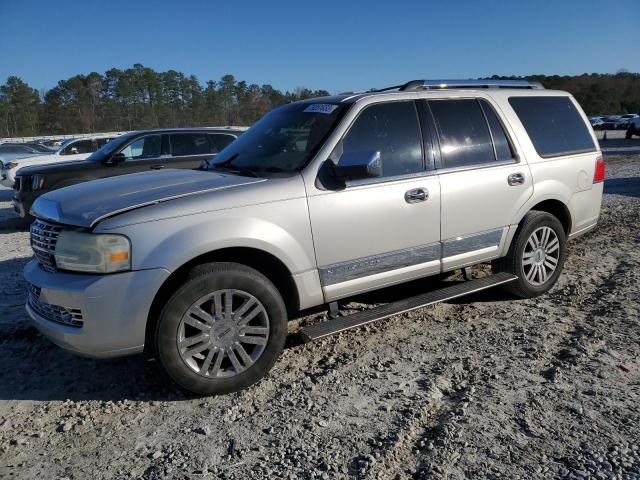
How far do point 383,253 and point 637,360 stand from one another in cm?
190

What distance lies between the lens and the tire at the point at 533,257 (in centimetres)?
476

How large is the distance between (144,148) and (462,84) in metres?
6.69

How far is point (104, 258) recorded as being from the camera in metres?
3.04

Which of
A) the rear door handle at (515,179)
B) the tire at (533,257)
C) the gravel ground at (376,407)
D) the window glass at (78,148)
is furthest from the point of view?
the window glass at (78,148)

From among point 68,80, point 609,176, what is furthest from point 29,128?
point 609,176

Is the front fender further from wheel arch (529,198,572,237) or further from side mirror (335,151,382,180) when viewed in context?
wheel arch (529,198,572,237)

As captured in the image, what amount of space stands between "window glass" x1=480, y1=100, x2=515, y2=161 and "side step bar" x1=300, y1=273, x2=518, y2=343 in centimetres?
108

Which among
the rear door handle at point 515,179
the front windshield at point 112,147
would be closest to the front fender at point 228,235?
the rear door handle at point 515,179

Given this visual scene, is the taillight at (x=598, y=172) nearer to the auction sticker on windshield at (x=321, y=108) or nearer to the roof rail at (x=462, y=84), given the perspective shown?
the roof rail at (x=462, y=84)

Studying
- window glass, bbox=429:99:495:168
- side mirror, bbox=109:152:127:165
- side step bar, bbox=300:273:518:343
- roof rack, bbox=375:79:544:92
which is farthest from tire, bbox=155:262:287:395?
side mirror, bbox=109:152:127:165

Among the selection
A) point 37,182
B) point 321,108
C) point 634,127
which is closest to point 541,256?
point 321,108

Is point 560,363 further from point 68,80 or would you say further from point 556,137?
point 68,80

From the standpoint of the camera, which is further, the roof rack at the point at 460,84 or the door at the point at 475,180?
the roof rack at the point at 460,84

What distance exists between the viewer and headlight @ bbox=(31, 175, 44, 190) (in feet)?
29.0
